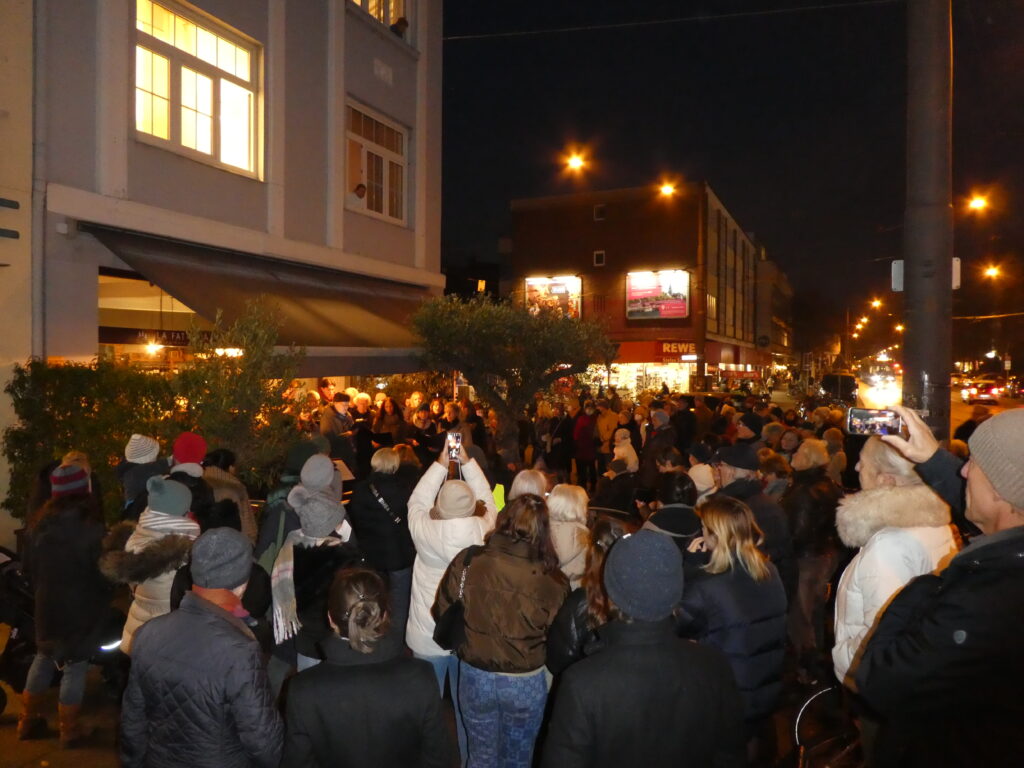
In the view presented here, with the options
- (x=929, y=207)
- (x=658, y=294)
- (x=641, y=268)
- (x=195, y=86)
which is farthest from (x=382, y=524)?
(x=641, y=268)

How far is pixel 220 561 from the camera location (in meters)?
3.19

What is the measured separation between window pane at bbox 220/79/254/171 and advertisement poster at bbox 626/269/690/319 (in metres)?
31.5

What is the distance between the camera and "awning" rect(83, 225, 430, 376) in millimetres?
10195

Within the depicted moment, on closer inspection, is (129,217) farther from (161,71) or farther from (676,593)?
(676,593)

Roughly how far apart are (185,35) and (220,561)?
1098 centimetres

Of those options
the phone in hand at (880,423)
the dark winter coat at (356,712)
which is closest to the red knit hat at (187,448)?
the dark winter coat at (356,712)

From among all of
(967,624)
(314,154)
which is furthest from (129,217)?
(967,624)

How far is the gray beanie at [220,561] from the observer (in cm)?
317

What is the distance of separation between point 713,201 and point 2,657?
43963 mm

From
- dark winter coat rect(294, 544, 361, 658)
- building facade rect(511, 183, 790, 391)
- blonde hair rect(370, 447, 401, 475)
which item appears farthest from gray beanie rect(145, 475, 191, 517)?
building facade rect(511, 183, 790, 391)

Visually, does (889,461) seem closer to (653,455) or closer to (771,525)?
(771,525)

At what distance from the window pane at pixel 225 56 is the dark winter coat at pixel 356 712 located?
1182cm

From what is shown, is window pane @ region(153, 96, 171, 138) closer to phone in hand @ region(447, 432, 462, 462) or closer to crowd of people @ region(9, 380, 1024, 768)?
crowd of people @ region(9, 380, 1024, 768)

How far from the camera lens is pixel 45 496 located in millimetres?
6543
